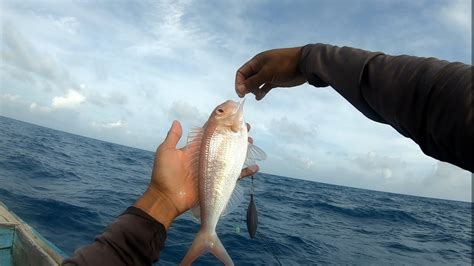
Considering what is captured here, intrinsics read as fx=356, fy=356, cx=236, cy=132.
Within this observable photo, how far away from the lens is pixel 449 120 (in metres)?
1.43

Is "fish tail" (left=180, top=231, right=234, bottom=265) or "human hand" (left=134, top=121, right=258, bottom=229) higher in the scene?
"human hand" (left=134, top=121, right=258, bottom=229)

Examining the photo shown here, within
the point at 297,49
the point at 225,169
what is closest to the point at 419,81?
the point at 297,49

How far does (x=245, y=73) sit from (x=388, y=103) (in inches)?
59.3

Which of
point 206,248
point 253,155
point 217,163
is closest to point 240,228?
point 253,155

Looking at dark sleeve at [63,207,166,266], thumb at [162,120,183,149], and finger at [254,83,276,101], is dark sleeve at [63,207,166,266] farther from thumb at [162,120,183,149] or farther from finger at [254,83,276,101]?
finger at [254,83,276,101]

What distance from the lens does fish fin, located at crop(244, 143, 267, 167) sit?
353 cm

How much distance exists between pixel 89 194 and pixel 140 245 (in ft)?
47.8

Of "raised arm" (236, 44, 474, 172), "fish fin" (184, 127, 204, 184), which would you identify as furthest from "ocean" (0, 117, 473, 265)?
"raised arm" (236, 44, 474, 172)

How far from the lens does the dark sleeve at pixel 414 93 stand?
1409 mm

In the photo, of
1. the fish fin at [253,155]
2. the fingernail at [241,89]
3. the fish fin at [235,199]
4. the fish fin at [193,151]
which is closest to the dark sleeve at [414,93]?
the fingernail at [241,89]

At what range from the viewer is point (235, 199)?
11.6 feet

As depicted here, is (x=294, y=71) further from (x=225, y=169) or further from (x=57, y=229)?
(x=57, y=229)

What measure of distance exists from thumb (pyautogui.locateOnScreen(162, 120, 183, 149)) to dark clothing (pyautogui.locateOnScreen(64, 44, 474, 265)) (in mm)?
925

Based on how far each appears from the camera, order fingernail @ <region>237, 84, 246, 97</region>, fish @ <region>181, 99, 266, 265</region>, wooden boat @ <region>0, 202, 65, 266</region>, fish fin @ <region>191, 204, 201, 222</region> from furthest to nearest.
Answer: wooden boat @ <region>0, 202, 65, 266</region>, fish fin @ <region>191, 204, 201, 222</region>, fingernail @ <region>237, 84, 246, 97</region>, fish @ <region>181, 99, 266, 265</region>
